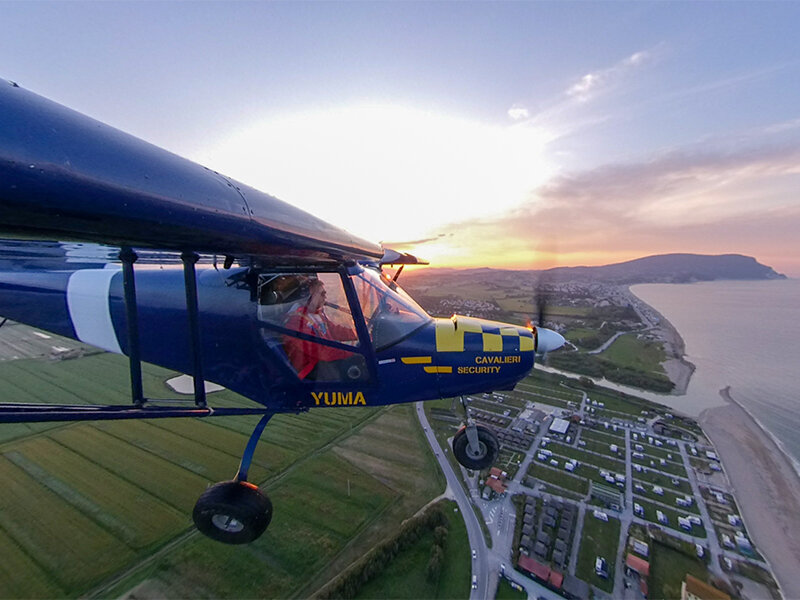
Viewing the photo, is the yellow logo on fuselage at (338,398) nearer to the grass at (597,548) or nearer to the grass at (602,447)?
the grass at (597,548)

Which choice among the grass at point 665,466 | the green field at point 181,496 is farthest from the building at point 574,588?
the grass at point 665,466

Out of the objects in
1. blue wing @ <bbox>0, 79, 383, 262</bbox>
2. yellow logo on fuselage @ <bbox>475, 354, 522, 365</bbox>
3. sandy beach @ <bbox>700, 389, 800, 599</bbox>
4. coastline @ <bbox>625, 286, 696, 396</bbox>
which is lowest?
sandy beach @ <bbox>700, 389, 800, 599</bbox>

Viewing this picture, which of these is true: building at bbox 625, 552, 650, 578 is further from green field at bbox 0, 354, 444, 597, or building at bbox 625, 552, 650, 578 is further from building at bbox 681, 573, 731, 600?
green field at bbox 0, 354, 444, 597

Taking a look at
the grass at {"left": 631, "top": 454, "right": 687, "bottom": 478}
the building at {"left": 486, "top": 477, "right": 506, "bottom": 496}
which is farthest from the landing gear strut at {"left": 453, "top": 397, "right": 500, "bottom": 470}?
the grass at {"left": 631, "top": 454, "right": 687, "bottom": 478}

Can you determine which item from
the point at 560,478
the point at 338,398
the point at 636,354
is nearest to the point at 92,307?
the point at 338,398

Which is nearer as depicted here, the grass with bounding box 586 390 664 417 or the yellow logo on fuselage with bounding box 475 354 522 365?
the yellow logo on fuselage with bounding box 475 354 522 365

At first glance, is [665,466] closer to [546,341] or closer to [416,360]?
[546,341]
